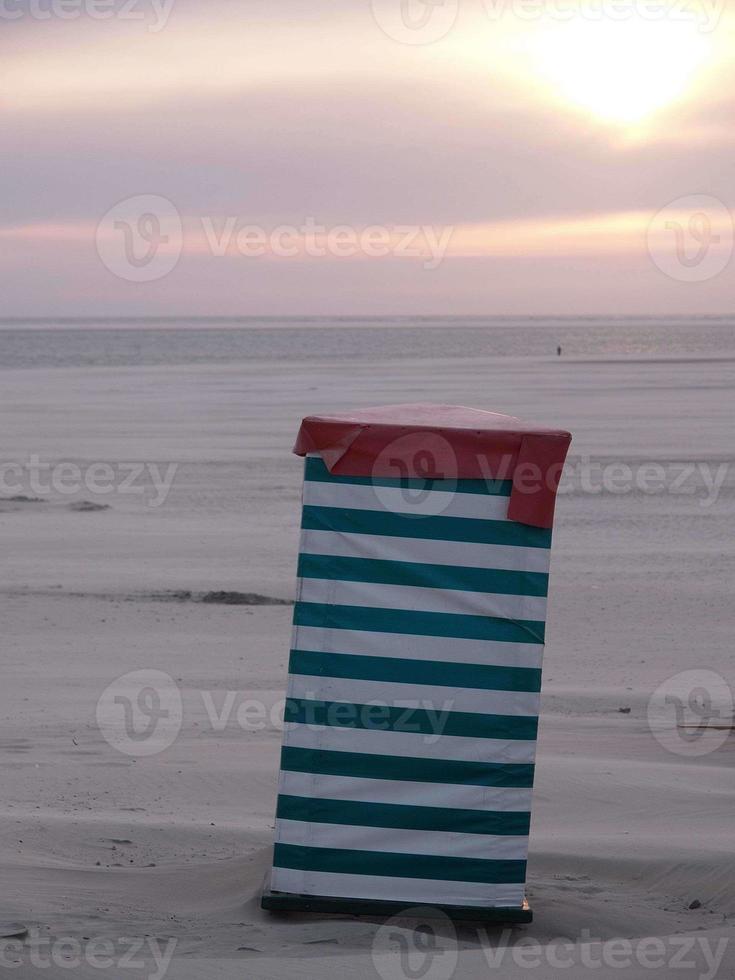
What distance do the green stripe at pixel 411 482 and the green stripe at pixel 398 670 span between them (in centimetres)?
65

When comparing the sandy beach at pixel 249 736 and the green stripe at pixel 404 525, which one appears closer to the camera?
the sandy beach at pixel 249 736

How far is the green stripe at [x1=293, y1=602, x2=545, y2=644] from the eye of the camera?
4523 mm

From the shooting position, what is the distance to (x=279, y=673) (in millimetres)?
8711

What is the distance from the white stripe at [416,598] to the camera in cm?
453

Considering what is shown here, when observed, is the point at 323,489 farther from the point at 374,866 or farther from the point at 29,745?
the point at 29,745

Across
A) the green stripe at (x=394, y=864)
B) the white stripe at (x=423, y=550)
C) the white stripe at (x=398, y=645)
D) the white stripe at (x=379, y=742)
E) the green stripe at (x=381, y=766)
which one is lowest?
the green stripe at (x=394, y=864)

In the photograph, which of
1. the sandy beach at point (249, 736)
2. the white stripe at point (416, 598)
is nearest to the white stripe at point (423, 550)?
the white stripe at point (416, 598)

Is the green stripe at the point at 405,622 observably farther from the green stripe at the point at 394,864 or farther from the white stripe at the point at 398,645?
the green stripe at the point at 394,864

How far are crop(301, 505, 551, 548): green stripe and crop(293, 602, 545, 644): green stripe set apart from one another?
288mm

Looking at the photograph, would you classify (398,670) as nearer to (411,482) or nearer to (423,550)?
Answer: (423,550)

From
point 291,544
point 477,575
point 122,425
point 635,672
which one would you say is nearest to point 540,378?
point 122,425

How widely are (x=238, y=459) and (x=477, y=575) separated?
57.4 feet

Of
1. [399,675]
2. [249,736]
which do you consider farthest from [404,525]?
[249,736]

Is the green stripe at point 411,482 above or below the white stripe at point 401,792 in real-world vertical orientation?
above
